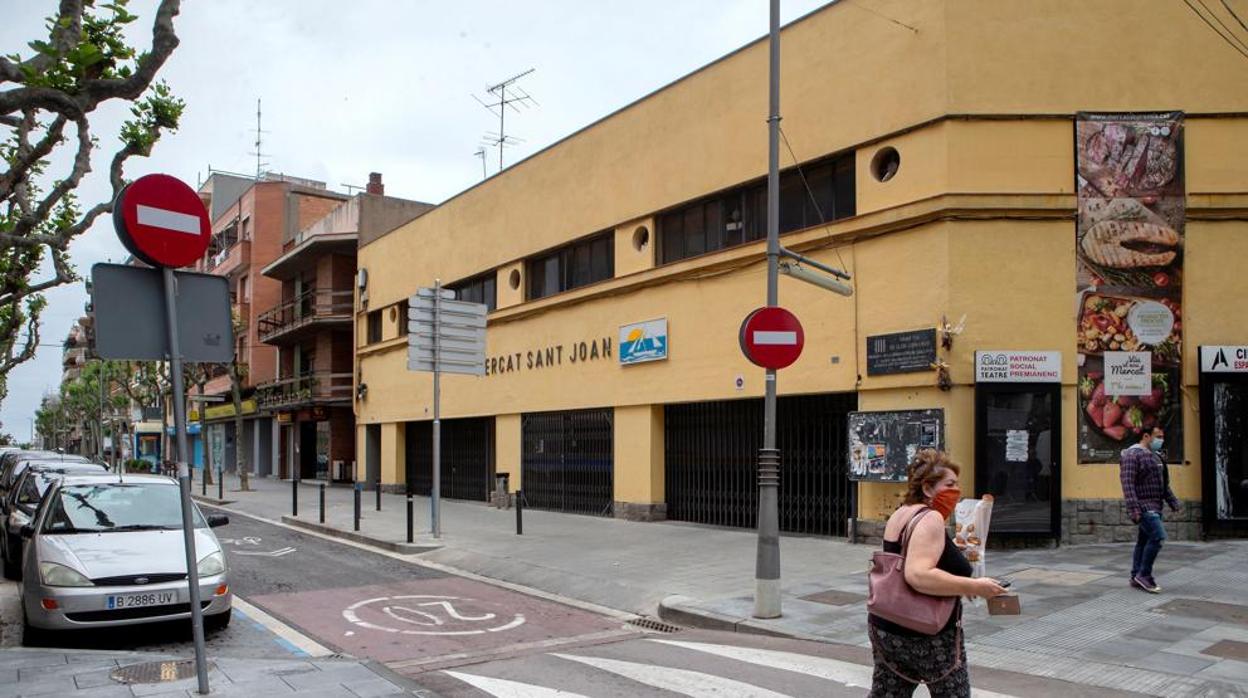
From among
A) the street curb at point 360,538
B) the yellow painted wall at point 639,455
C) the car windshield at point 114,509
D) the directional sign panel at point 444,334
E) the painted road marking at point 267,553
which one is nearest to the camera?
the car windshield at point 114,509

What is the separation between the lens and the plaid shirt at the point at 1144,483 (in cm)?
967

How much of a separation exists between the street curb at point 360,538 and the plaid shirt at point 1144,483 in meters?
10.6

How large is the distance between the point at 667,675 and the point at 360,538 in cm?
1174

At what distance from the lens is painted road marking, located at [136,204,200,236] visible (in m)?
5.50

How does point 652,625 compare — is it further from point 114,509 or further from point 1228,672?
point 114,509

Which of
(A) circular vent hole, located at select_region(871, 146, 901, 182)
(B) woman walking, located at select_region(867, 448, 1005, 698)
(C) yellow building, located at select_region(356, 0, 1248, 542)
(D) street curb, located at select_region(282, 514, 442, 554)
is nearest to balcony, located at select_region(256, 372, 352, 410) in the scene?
(D) street curb, located at select_region(282, 514, 442, 554)

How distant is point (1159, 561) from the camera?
11.2 meters

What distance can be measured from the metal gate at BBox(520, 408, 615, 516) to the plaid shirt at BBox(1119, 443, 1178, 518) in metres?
11.4

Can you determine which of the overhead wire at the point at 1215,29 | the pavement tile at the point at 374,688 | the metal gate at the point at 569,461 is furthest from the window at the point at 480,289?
the pavement tile at the point at 374,688

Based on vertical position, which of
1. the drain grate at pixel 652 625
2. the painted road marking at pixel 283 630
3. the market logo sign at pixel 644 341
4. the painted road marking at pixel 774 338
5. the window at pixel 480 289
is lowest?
the drain grate at pixel 652 625

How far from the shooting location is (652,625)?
974 cm

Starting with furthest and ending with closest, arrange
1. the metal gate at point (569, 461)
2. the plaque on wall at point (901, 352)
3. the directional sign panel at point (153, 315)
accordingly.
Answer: the metal gate at point (569, 461) → the plaque on wall at point (901, 352) → the directional sign panel at point (153, 315)

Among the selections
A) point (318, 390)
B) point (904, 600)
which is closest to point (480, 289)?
point (318, 390)

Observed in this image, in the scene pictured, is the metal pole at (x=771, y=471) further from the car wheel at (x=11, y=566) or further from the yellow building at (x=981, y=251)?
the car wheel at (x=11, y=566)
